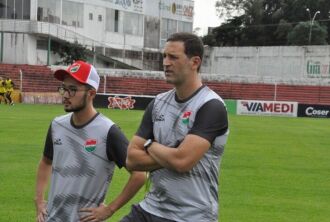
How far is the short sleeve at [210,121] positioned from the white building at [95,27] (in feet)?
173

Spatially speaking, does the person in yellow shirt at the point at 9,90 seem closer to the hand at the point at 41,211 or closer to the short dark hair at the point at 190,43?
the hand at the point at 41,211

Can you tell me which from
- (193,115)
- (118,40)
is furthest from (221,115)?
(118,40)

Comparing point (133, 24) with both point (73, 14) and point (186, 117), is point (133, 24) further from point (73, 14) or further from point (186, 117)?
point (186, 117)

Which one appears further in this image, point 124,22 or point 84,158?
point 124,22

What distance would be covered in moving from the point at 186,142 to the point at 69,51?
53809 mm

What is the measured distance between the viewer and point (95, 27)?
209ft

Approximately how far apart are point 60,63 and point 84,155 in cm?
5418

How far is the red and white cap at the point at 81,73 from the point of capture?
4637 millimetres

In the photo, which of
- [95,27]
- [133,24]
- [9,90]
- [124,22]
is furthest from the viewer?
Answer: [133,24]

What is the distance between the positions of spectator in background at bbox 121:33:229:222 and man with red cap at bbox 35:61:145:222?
0.50m

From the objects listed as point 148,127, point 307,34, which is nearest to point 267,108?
point 307,34

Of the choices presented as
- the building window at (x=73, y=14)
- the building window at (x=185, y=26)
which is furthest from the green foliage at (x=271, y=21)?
the building window at (x=73, y=14)

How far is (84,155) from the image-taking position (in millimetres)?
4691

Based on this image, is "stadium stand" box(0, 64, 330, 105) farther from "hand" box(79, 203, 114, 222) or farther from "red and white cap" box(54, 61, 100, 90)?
"hand" box(79, 203, 114, 222)
